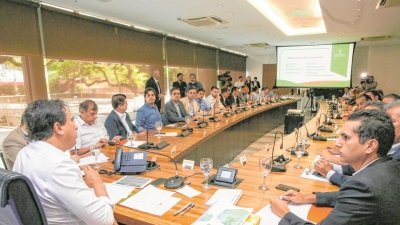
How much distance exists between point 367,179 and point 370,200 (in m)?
0.07

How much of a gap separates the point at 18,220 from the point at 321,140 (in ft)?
9.14

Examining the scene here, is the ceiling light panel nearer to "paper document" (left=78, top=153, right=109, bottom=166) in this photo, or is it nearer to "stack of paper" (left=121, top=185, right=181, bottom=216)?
"paper document" (left=78, top=153, right=109, bottom=166)

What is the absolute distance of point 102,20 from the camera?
5.29 m

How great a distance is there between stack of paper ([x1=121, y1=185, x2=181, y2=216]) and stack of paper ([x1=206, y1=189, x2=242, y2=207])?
0.19m

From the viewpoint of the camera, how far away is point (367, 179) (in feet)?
2.84

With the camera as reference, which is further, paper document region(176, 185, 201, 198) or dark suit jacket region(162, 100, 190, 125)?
dark suit jacket region(162, 100, 190, 125)

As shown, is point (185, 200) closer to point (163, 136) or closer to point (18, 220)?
point (18, 220)

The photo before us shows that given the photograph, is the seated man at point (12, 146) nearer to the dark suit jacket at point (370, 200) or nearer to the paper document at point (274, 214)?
the paper document at point (274, 214)

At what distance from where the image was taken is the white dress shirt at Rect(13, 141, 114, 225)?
3.24 feet

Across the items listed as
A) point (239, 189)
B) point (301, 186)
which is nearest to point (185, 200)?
point (239, 189)

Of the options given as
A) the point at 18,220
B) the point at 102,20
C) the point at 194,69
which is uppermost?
the point at 102,20

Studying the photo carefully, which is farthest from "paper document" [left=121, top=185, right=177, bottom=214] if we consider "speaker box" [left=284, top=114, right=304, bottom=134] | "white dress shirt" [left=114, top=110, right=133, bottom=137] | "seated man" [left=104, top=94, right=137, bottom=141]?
"speaker box" [left=284, top=114, right=304, bottom=134]

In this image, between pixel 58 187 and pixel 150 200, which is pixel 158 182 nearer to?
pixel 150 200

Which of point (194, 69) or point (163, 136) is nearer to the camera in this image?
point (163, 136)
